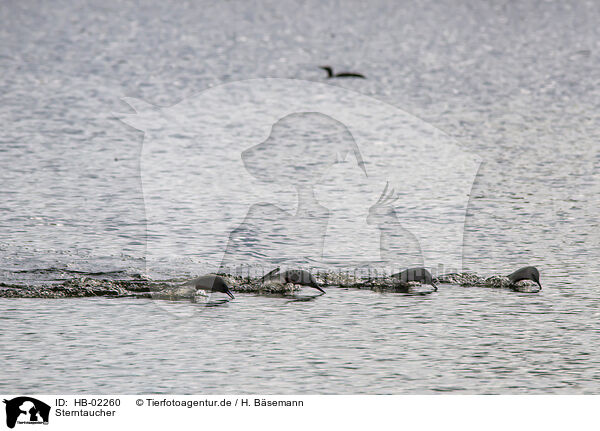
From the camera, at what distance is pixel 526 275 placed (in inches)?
397

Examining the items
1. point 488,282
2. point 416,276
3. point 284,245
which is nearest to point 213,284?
point 284,245

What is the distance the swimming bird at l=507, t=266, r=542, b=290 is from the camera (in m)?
10.1

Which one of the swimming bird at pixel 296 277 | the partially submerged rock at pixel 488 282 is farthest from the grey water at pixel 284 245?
the swimming bird at pixel 296 277

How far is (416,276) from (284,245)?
1861 mm

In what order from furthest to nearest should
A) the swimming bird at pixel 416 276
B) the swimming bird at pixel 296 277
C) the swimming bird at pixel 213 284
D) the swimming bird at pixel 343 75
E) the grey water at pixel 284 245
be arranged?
the swimming bird at pixel 343 75 → the swimming bird at pixel 416 276 → the swimming bird at pixel 296 277 → the swimming bird at pixel 213 284 → the grey water at pixel 284 245

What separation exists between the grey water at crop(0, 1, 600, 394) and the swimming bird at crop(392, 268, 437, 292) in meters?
0.25

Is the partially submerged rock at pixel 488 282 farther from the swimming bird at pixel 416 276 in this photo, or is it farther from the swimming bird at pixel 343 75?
the swimming bird at pixel 343 75

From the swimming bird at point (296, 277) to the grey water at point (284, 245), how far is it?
285mm

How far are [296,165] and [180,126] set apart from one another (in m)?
3.23

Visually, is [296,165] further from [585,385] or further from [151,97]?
[585,385]

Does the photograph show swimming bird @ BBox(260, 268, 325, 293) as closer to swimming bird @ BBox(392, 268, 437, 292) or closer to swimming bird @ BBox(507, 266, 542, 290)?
swimming bird @ BBox(392, 268, 437, 292)

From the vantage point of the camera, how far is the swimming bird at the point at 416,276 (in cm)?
1022
